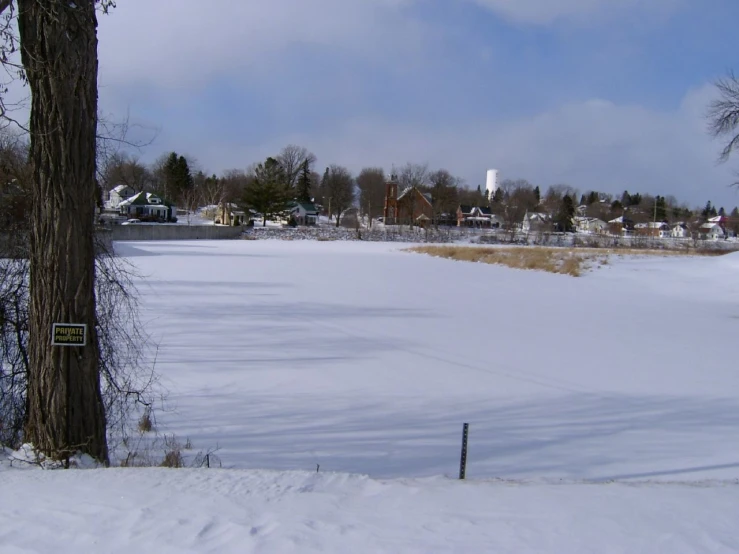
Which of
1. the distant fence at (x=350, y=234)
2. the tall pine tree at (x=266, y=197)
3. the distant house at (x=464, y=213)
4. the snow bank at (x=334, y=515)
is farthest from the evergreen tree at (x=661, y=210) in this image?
the snow bank at (x=334, y=515)

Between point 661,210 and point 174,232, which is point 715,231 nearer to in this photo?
point 661,210

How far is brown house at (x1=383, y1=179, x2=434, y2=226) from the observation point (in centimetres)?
9519

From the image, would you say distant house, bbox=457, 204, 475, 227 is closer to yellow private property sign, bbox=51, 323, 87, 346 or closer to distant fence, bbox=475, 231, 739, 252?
distant fence, bbox=475, 231, 739, 252

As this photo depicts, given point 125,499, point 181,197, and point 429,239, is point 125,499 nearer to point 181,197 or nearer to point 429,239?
point 429,239

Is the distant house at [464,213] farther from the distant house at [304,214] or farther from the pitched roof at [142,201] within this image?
the pitched roof at [142,201]

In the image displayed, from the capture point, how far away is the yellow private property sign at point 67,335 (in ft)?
16.3

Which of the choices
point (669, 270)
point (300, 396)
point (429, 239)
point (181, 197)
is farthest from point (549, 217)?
point (300, 396)

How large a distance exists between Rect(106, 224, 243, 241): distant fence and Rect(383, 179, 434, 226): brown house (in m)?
33.5

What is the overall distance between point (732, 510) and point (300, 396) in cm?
625

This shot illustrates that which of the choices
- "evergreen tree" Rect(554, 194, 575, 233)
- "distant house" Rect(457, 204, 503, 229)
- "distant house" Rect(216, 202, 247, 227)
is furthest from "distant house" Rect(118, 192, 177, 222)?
"evergreen tree" Rect(554, 194, 575, 233)

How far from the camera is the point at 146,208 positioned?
77562mm

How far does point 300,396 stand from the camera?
9219 mm

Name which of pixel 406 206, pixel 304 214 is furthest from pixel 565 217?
pixel 304 214

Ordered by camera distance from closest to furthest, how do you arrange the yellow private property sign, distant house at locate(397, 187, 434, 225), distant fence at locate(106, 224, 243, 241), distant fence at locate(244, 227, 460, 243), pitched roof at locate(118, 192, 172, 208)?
the yellow private property sign, distant fence at locate(106, 224, 243, 241), distant fence at locate(244, 227, 460, 243), pitched roof at locate(118, 192, 172, 208), distant house at locate(397, 187, 434, 225)
